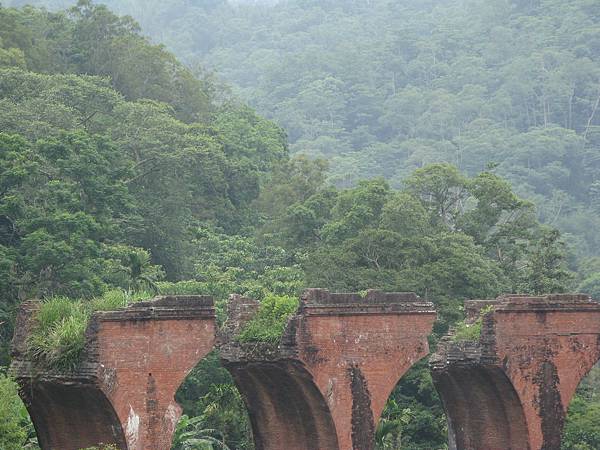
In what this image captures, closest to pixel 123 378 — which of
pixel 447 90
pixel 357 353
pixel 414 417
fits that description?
pixel 357 353

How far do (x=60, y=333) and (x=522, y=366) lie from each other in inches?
362

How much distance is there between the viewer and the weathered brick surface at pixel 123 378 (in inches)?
683

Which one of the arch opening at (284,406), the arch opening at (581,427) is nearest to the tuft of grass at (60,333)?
the arch opening at (284,406)

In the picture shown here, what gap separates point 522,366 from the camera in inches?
868

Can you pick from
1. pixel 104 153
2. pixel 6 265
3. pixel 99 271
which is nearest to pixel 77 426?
pixel 6 265

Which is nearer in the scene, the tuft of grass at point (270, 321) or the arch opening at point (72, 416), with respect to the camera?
the arch opening at point (72, 416)

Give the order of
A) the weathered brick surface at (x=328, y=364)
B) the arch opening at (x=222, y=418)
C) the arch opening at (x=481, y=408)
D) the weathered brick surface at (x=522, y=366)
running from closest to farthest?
the weathered brick surface at (x=328, y=364)
the weathered brick surface at (x=522, y=366)
the arch opening at (x=481, y=408)
the arch opening at (x=222, y=418)

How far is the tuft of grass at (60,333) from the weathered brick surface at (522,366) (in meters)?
7.30

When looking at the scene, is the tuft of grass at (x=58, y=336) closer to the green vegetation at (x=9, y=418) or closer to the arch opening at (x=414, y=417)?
the green vegetation at (x=9, y=418)

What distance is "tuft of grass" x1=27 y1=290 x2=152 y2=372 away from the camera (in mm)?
17328

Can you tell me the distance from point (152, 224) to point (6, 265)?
11357 mm

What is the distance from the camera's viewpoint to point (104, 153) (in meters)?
35.7

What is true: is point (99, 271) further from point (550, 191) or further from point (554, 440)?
point (550, 191)

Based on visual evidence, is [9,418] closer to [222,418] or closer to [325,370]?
[325,370]
